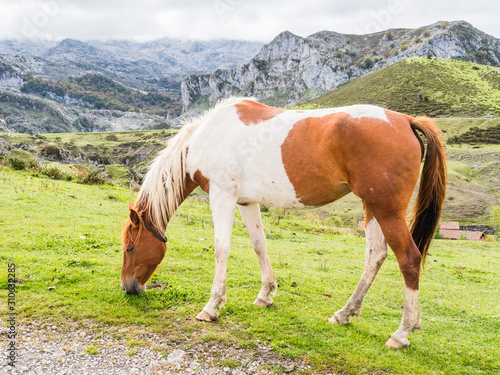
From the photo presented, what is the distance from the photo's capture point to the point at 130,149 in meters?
120

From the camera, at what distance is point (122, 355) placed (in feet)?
11.5

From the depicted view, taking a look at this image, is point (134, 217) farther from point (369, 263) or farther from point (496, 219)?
point (496, 219)

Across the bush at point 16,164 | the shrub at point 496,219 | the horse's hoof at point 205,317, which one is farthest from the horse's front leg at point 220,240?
the shrub at point 496,219

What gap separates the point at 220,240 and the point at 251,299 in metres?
1.41

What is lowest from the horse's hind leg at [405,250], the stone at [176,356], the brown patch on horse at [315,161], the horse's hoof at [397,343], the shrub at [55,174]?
the horse's hoof at [397,343]

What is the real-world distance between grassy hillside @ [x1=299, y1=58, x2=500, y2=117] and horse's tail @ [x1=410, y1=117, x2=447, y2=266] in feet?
347

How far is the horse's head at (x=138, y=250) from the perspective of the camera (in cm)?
473

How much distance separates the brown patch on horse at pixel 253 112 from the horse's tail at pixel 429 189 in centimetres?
184

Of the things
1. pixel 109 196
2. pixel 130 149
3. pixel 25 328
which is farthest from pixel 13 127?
pixel 25 328

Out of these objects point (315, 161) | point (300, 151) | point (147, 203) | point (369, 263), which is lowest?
point (369, 263)

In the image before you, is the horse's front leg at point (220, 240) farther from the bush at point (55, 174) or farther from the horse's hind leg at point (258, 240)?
the bush at point (55, 174)

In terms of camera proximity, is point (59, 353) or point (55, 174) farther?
point (55, 174)

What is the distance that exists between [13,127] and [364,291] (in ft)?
696

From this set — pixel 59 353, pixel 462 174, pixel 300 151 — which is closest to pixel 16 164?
pixel 59 353
